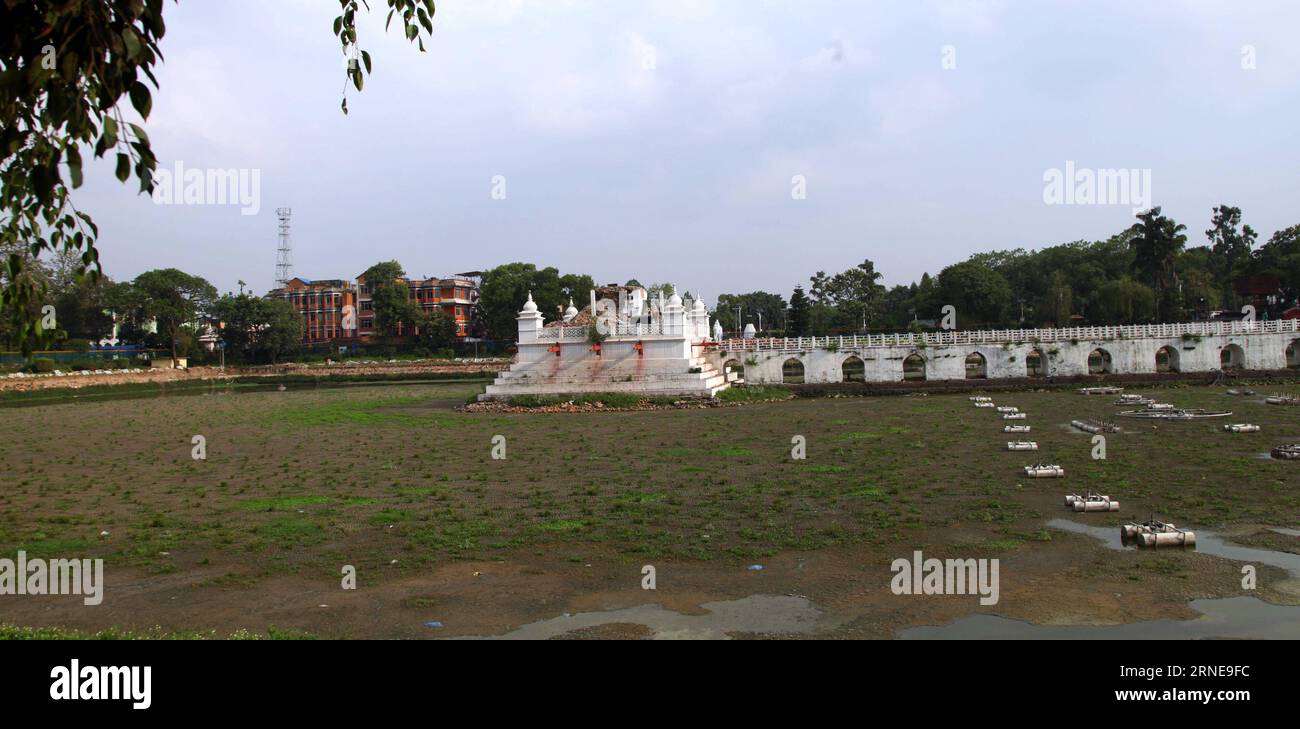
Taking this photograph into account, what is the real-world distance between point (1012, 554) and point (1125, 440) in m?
12.5

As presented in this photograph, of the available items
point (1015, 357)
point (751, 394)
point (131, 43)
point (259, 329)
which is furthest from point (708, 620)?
point (259, 329)

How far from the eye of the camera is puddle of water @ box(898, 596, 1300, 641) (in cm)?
736

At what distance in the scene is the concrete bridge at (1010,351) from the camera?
150ft

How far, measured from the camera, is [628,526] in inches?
487

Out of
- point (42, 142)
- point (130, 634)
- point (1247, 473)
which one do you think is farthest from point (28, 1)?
point (1247, 473)

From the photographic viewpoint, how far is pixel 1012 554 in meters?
10.3

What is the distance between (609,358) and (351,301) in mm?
61826

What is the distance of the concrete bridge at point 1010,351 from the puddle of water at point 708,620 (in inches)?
1513

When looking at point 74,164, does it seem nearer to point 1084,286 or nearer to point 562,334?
point 562,334

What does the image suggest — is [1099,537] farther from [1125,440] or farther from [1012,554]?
[1125,440]

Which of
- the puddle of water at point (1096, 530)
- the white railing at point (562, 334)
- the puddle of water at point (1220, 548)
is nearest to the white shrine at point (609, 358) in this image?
the white railing at point (562, 334)

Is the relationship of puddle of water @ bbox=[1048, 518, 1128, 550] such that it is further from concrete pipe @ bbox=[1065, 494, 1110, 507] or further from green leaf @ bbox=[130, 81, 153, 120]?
green leaf @ bbox=[130, 81, 153, 120]

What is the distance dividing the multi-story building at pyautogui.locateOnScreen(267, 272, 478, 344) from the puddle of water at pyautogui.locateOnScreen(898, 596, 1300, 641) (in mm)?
85407
